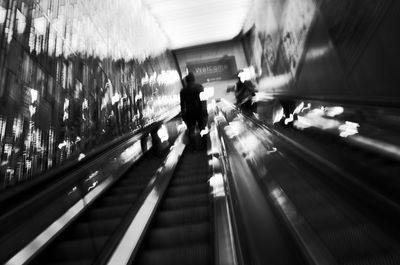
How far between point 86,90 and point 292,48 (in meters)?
4.41

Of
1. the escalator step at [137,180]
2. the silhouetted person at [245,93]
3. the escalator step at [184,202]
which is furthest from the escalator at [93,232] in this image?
the silhouetted person at [245,93]

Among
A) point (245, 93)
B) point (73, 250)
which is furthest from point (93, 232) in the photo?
point (245, 93)

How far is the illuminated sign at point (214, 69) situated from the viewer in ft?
47.3

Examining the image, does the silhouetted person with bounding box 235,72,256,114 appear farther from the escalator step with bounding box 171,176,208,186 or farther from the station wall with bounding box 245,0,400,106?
the escalator step with bounding box 171,176,208,186

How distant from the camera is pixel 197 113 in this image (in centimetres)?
699

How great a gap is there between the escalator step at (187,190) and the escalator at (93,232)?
47 centimetres

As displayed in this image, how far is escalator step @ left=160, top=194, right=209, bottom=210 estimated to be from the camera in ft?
12.0

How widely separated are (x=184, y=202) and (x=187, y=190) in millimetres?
404

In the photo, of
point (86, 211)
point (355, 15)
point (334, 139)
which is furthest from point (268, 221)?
point (355, 15)

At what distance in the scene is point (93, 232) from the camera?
319cm

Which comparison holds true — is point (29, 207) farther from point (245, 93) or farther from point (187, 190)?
point (245, 93)

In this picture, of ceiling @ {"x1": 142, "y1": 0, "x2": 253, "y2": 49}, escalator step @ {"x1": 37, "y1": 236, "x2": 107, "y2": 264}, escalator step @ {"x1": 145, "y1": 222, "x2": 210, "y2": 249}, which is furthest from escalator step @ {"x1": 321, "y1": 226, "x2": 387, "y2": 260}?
ceiling @ {"x1": 142, "y1": 0, "x2": 253, "y2": 49}

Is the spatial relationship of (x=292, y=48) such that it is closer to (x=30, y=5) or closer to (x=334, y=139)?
(x=334, y=139)

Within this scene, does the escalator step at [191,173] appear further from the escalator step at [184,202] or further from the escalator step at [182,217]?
the escalator step at [182,217]
